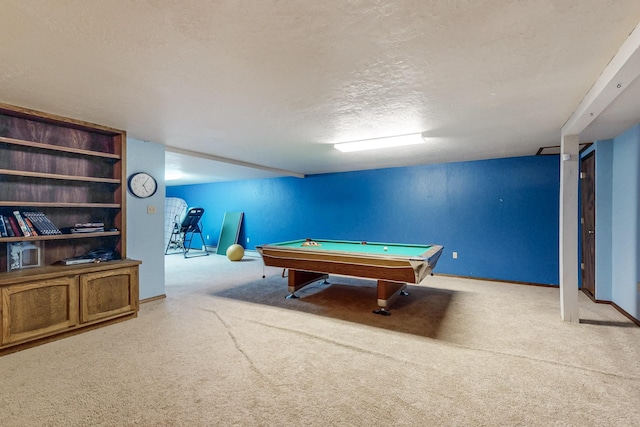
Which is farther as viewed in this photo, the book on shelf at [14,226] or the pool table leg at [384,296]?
the pool table leg at [384,296]

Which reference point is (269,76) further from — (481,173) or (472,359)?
(481,173)

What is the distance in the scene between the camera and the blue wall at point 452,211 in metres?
4.70

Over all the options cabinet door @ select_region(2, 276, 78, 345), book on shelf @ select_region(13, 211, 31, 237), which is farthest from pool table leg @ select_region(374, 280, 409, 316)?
book on shelf @ select_region(13, 211, 31, 237)

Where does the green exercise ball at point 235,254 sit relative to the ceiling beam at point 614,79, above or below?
below

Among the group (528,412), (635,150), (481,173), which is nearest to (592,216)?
(635,150)

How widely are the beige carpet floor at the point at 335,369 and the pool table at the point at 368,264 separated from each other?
414 millimetres

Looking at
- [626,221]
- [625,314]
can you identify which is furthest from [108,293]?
[626,221]

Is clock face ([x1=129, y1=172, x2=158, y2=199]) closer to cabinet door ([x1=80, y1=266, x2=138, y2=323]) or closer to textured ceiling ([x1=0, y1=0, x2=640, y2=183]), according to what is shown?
textured ceiling ([x1=0, y1=0, x2=640, y2=183])

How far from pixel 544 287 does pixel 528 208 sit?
1.27 metres

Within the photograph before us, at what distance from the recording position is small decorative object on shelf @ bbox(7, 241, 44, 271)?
2775 millimetres

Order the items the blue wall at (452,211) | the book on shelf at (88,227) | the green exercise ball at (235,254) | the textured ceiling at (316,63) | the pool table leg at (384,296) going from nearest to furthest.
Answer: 1. the textured ceiling at (316,63)
2. the book on shelf at (88,227)
3. the pool table leg at (384,296)
4. the blue wall at (452,211)
5. the green exercise ball at (235,254)

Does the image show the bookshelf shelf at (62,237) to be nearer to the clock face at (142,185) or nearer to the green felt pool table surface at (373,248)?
the clock face at (142,185)

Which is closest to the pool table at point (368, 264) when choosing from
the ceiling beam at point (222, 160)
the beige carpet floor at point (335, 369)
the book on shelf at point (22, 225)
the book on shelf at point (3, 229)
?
the beige carpet floor at point (335, 369)

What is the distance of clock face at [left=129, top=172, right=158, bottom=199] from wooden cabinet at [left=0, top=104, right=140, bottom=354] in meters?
0.19
